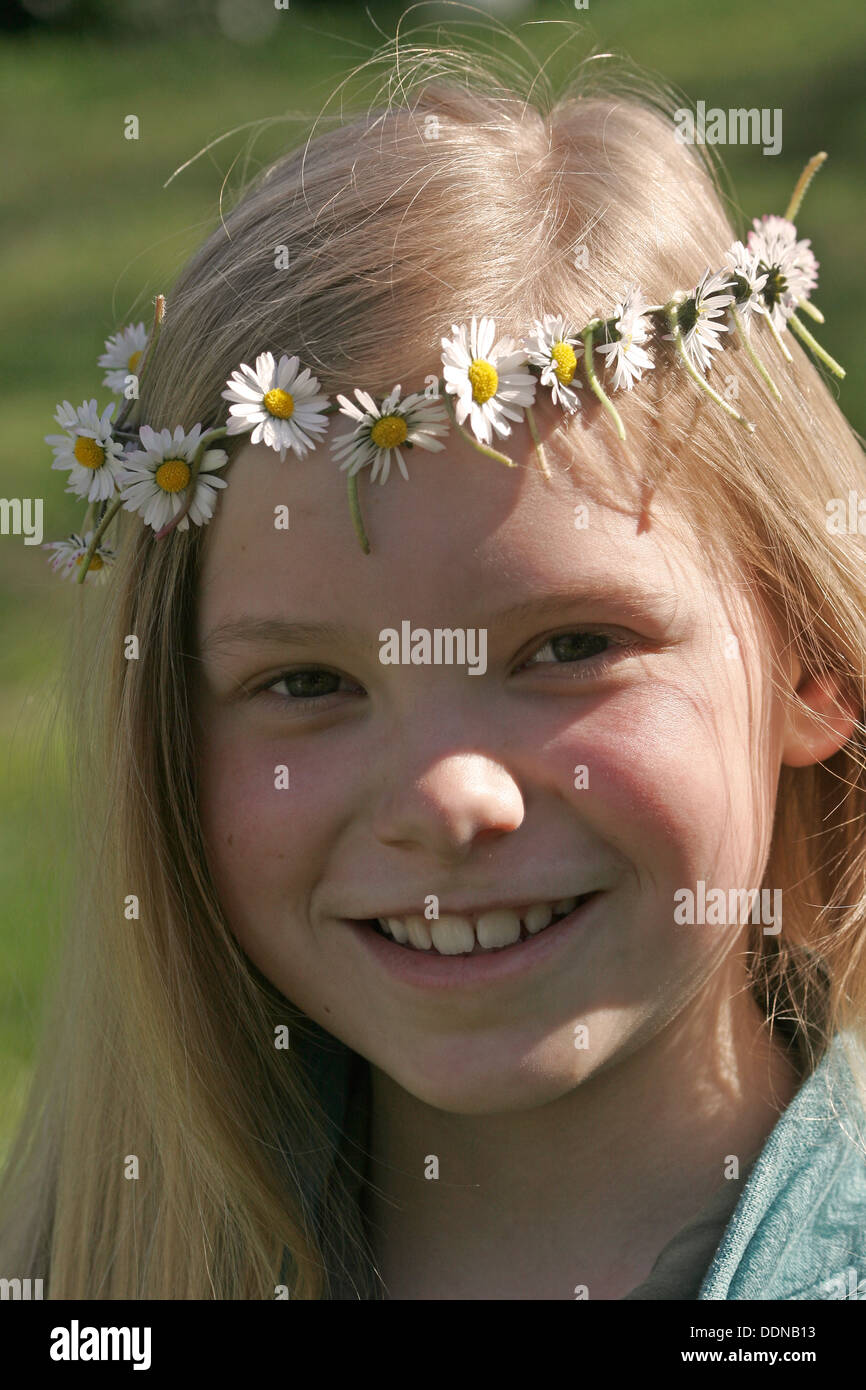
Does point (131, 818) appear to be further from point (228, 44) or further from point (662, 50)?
point (228, 44)

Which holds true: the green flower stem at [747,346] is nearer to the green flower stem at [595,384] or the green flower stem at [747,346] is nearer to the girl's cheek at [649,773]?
the green flower stem at [595,384]

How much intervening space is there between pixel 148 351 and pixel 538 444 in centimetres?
61

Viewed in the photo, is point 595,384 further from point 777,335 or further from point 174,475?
point 174,475

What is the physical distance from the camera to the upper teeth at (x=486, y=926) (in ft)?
5.94

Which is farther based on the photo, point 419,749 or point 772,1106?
point 772,1106

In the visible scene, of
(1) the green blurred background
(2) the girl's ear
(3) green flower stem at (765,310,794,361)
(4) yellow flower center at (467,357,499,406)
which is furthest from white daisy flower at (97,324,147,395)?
(1) the green blurred background

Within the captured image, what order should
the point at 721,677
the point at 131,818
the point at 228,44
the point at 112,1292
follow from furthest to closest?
the point at 228,44
the point at 112,1292
the point at 131,818
the point at 721,677

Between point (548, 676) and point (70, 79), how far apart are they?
861 centimetres

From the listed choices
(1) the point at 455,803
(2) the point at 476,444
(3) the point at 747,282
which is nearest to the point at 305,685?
(1) the point at 455,803

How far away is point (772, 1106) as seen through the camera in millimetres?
2047

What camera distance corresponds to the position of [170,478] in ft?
6.13

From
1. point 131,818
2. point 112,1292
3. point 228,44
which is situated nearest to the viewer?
point 131,818

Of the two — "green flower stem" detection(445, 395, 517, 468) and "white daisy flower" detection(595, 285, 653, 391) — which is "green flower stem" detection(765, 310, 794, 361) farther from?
"green flower stem" detection(445, 395, 517, 468)
